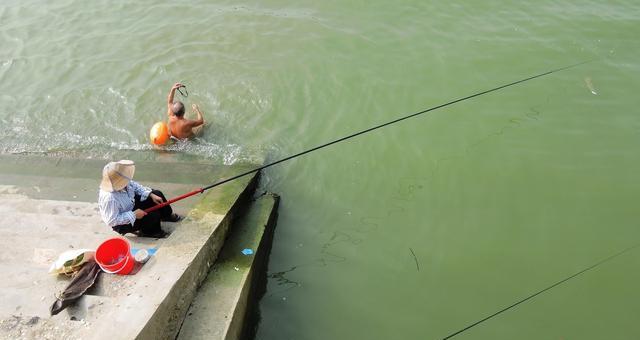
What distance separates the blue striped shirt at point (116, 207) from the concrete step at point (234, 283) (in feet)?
3.30

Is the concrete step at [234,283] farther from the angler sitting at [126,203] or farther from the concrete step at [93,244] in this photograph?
the angler sitting at [126,203]

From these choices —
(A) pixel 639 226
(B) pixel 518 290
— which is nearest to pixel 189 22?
(B) pixel 518 290

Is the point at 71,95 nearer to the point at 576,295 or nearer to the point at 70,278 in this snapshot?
the point at 70,278

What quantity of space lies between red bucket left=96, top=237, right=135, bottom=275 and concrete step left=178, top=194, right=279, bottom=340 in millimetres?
692

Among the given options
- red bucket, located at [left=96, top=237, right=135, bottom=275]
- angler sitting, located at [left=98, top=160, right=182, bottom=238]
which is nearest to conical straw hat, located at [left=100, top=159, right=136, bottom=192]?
angler sitting, located at [left=98, top=160, right=182, bottom=238]

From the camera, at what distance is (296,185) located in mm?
6387

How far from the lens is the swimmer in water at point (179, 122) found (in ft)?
21.8

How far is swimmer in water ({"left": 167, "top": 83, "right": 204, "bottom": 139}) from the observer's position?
262 inches

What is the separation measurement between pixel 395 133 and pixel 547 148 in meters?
2.17

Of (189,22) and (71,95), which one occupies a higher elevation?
(189,22)

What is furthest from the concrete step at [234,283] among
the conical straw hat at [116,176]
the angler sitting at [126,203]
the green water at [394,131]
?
the conical straw hat at [116,176]

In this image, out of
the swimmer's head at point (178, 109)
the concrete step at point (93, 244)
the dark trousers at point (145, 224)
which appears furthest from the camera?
the swimmer's head at point (178, 109)

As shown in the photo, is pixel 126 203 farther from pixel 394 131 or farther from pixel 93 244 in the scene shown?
pixel 394 131

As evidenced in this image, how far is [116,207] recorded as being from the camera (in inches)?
181
